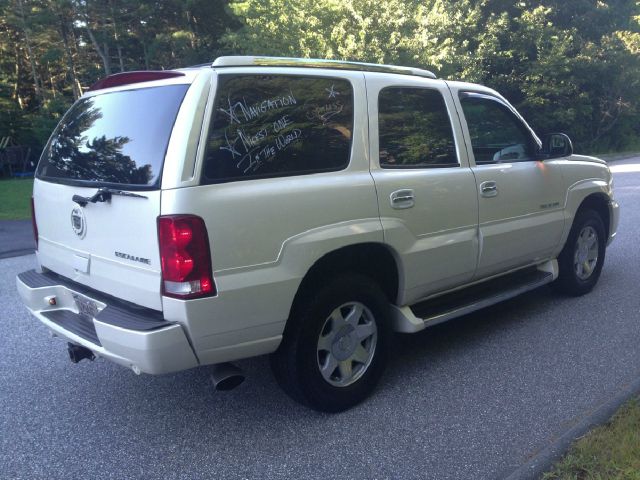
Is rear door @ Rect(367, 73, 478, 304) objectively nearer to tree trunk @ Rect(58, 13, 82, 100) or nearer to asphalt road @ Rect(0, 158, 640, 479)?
asphalt road @ Rect(0, 158, 640, 479)

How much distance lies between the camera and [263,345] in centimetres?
316

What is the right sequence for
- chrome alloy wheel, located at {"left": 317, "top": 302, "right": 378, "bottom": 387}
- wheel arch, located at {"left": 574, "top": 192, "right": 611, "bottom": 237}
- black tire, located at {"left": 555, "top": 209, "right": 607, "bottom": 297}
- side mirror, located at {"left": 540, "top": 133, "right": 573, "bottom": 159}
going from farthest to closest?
wheel arch, located at {"left": 574, "top": 192, "right": 611, "bottom": 237} < black tire, located at {"left": 555, "top": 209, "right": 607, "bottom": 297} < side mirror, located at {"left": 540, "top": 133, "right": 573, "bottom": 159} < chrome alloy wheel, located at {"left": 317, "top": 302, "right": 378, "bottom": 387}

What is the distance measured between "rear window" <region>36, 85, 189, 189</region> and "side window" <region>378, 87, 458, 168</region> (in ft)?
4.54

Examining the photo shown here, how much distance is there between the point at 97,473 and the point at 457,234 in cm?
273

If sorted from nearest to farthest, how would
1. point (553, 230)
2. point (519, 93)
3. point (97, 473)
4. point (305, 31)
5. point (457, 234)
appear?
point (97, 473), point (457, 234), point (553, 230), point (305, 31), point (519, 93)

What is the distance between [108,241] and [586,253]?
451cm

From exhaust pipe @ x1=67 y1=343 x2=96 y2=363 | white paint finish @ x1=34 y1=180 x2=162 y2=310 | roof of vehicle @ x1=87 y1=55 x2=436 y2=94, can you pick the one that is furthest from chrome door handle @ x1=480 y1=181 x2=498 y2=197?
exhaust pipe @ x1=67 y1=343 x2=96 y2=363

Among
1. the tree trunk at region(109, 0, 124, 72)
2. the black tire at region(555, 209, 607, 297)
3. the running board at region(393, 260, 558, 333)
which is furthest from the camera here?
the tree trunk at region(109, 0, 124, 72)

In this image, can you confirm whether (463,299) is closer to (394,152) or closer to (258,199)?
(394,152)

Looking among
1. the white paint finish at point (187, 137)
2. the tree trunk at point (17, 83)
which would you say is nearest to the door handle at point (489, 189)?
the white paint finish at point (187, 137)

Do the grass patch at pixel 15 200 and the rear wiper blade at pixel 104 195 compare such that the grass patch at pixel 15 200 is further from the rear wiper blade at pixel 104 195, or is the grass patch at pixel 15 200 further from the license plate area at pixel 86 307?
the rear wiper blade at pixel 104 195

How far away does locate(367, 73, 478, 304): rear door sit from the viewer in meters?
3.73

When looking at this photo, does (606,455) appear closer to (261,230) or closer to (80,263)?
(261,230)

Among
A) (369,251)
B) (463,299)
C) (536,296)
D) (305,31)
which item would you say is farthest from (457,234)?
(305,31)
